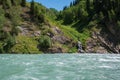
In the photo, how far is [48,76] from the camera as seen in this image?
43812 mm

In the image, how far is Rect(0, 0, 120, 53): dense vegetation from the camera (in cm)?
14962

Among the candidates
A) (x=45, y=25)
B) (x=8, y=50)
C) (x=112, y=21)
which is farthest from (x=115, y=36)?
(x=8, y=50)

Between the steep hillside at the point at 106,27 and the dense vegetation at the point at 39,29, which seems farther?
the steep hillside at the point at 106,27

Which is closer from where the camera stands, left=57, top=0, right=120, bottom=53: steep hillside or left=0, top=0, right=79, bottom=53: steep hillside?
left=0, top=0, right=79, bottom=53: steep hillside

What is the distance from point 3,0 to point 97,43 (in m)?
55.1

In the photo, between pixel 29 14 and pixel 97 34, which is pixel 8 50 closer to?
pixel 29 14

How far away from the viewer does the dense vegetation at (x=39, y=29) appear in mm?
149625

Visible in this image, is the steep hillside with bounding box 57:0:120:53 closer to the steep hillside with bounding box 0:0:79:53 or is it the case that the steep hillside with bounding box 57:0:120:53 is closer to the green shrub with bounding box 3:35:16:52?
the steep hillside with bounding box 0:0:79:53

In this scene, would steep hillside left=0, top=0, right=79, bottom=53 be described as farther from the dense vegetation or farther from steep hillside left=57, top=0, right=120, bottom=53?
steep hillside left=57, top=0, right=120, bottom=53

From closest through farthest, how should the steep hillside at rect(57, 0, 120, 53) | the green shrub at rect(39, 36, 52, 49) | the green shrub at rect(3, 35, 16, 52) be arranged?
1. the green shrub at rect(3, 35, 16, 52)
2. the green shrub at rect(39, 36, 52, 49)
3. the steep hillside at rect(57, 0, 120, 53)

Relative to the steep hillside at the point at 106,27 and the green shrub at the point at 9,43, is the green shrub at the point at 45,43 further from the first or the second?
the steep hillside at the point at 106,27

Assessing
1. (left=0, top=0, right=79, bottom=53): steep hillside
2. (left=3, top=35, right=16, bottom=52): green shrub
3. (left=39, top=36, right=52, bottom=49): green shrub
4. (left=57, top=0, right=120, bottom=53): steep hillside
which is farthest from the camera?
(left=57, top=0, right=120, bottom=53): steep hillside

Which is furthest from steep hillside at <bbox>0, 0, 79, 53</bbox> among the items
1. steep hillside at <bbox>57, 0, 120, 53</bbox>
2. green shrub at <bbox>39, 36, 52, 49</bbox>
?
steep hillside at <bbox>57, 0, 120, 53</bbox>

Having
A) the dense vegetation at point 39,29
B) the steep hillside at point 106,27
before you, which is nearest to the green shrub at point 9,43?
the dense vegetation at point 39,29
